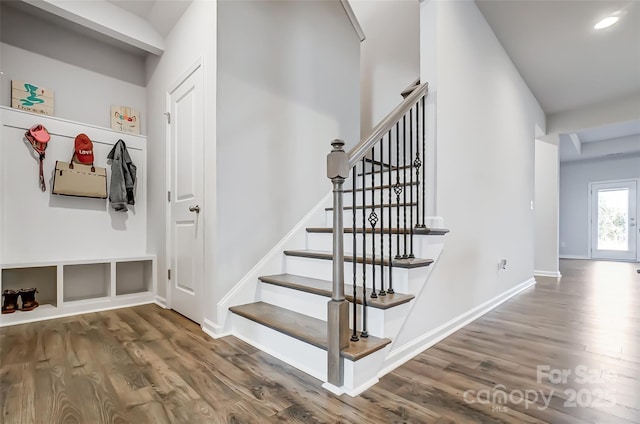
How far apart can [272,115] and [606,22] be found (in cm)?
324

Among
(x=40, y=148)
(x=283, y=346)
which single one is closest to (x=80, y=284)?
(x=40, y=148)

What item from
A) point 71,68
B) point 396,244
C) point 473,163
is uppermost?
point 71,68

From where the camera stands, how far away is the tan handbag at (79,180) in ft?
9.00

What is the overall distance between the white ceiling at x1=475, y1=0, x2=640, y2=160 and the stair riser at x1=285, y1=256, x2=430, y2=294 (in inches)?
99.9

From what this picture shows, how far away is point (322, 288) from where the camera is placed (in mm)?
1959

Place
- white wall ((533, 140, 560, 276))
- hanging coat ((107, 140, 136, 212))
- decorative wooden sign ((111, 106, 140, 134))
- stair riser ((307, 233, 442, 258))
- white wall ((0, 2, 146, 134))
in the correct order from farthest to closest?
white wall ((533, 140, 560, 276)) < decorative wooden sign ((111, 106, 140, 134)) < hanging coat ((107, 140, 136, 212)) < white wall ((0, 2, 146, 134)) < stair riser ((307, 233, 442, 258))

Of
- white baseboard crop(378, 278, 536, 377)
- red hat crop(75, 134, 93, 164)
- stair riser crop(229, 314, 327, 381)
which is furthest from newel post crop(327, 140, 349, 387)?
red hat crop(75, 134, 93, 164)

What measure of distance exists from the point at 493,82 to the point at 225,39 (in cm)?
258

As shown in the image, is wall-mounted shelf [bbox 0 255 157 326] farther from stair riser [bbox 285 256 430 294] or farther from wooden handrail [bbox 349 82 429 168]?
A: wooden handrail [bbox 349 82 429 168]

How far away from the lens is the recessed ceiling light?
2834mm

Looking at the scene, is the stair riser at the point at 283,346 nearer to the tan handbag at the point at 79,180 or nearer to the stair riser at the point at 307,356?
the stair riser at the point at 307,356

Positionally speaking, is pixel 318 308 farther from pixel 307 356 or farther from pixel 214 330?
pixel 214 330

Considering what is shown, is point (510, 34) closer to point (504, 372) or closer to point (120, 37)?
point (504, 372)

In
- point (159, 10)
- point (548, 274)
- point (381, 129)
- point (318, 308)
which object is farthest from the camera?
point (548, 274)
